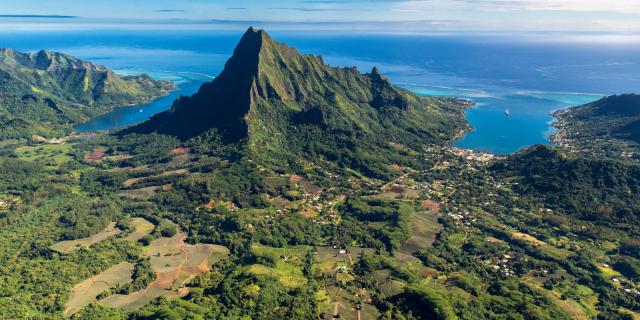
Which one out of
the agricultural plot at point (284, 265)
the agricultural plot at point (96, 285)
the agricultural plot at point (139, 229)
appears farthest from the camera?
the agricultural plot at point (139, 229)

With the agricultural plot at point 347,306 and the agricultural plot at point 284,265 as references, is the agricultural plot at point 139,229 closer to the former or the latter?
the agricultural plot at point 284,265

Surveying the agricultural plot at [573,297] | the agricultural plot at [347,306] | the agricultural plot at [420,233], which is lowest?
the agricultural plot at [347,306]

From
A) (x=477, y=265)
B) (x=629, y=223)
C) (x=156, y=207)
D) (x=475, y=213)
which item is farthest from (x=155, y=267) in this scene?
(x=629, y=223)

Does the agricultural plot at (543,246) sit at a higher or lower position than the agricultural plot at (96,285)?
higher

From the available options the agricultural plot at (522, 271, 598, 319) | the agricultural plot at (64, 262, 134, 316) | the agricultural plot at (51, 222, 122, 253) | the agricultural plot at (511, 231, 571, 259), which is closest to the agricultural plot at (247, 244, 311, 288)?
the agricultural plot at (64, 262, 134, 316)

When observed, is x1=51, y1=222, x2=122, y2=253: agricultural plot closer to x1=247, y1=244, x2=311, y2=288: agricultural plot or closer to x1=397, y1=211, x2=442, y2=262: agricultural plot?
x1=247, y1=244, x2=311, y2=288: agricultural plot

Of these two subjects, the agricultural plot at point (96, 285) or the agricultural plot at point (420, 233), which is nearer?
the agricultural plot at point (96, 285)

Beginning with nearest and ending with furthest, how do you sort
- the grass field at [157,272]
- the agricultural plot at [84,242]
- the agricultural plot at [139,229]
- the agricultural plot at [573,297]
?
the agricultural plot at [573,297], the grass field at [157,272], the agricultural plot at [84,242], the agricultural plot at [139,229]

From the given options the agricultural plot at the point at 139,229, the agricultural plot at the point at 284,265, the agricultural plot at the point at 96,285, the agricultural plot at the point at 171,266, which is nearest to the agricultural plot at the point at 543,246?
the agricultural plot at the point at 284,265
